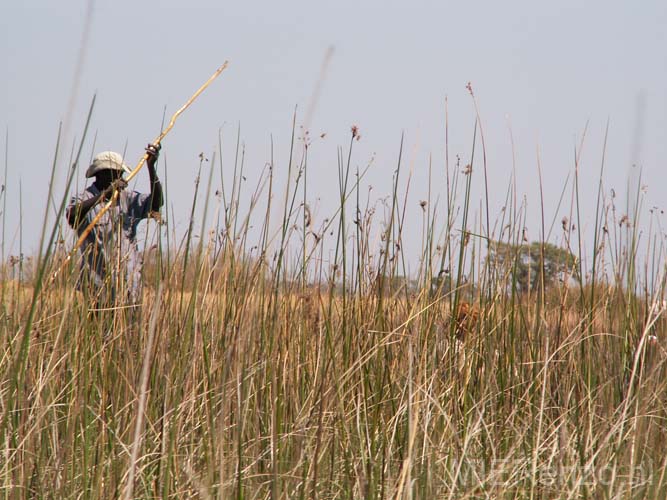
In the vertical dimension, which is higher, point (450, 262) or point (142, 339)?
point (450, 262)

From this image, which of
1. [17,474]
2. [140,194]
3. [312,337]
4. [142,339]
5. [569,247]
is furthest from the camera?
[140,194]

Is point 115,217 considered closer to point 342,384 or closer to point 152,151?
point 152,151

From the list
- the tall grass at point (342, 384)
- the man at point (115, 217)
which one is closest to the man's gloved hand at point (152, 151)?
the man at point (115, 217)

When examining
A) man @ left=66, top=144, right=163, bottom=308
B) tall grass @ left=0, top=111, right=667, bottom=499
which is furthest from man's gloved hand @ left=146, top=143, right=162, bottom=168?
tall grass @ left=0, top=111, right=667, bottom=499

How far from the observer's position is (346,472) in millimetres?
1661

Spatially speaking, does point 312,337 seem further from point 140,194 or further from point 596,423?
point 140,194

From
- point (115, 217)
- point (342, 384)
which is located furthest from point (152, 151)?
point (342, 384)

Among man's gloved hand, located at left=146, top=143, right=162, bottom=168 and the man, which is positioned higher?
man's gloved hand, located at left=146, top=143, right=162, bottom=168

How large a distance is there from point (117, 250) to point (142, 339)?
51 centimetres

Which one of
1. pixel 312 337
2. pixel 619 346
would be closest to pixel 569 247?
pixel 619 346

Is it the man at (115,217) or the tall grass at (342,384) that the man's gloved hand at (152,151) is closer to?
the man at (115,217)

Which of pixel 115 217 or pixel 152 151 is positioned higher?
pixel 152 151

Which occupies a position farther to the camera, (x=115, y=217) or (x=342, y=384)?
(x=115, y=217)

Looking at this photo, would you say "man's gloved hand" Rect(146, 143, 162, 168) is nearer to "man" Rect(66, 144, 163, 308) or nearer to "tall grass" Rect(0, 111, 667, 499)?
"man" Rect(66, 144, 163, 308)
